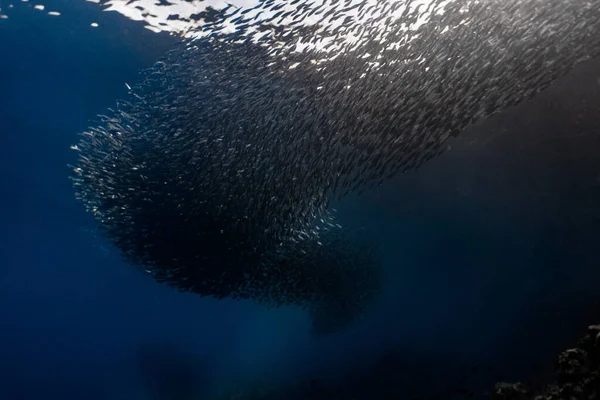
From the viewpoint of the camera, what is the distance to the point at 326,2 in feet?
21.9

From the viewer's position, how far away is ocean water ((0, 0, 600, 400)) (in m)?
11.3

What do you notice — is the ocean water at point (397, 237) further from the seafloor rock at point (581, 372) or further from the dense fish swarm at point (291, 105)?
the seafloor rock at point (581, 372)

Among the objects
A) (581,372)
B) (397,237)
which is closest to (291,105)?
(581,372)

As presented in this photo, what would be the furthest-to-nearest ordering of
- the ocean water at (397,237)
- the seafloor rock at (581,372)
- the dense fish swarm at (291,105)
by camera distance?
the ocean water at (397,237) < the dense fish swarm at (291,105) < the seafloor rock at (581,372)

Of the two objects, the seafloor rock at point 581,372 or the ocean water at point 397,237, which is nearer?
the seafloor rock at point 581,372

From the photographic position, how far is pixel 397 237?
2291cm

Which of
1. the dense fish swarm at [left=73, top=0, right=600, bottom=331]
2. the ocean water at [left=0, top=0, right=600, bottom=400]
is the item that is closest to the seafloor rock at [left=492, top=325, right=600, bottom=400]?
the dense fish swarm at [left=73, top=0, right=600, bottom=331]

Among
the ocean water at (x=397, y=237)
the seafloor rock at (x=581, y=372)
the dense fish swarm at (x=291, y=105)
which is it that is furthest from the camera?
the ocean water at (x=397, y=237)

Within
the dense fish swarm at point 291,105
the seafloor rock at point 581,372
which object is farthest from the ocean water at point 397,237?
the seafloor rock at point 581,372

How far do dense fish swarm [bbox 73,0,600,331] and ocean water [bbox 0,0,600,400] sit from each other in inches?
53.4

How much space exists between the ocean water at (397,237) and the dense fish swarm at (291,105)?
1.36 meters

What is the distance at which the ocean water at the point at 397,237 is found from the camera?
11.3m

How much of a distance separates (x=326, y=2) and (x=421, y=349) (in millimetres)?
19427

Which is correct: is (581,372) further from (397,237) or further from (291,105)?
(397,237)
